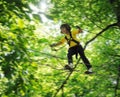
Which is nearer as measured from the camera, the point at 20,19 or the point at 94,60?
the point at 20,19

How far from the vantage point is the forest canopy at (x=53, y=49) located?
3441 millimetres

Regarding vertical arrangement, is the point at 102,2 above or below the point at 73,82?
above

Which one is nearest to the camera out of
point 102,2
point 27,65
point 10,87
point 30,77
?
point 10,87

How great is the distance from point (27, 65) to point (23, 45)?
0.44 meters

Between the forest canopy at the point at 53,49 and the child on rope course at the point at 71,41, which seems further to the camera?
the child on rope course at the point at 71,41

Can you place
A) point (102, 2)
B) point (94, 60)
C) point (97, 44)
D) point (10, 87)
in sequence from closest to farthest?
point (10, 87)
point (102, 2)
point (94, 60)
point (97, 44)

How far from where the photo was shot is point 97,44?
1634cm

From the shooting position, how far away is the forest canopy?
3441 mm

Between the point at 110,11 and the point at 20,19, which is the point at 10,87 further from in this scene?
the point at 110,11

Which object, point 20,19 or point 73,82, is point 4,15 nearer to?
point 20,19

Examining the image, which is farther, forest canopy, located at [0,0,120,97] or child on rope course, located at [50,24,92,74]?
child on rope course, located at [50,24,92,74]

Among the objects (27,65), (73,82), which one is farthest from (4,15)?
(73,82)

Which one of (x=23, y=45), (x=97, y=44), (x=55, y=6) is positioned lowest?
(x=97, y=44)

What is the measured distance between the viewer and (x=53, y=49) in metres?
7.44
